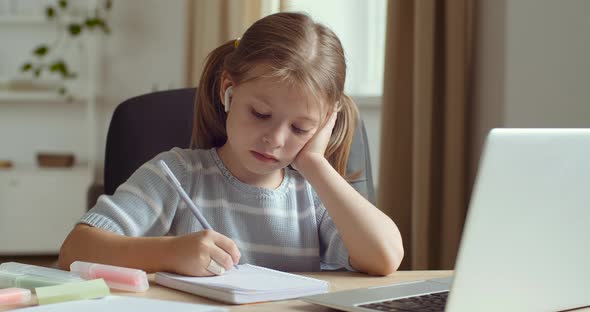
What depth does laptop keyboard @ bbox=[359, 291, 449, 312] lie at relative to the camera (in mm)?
892

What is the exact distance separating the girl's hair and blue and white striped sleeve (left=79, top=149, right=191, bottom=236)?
11 cm

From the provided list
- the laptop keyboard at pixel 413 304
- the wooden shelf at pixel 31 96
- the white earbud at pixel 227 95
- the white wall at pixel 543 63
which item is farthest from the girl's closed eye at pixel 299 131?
the wooden shelf at pixel 31 96

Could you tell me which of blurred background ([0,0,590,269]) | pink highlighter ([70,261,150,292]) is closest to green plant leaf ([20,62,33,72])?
blurred background ([0,0,590,269])

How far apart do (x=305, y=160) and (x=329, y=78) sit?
0.14m

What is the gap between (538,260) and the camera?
839mm

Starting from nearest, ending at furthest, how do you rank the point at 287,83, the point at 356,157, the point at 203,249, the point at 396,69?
the point at 203,249 → the point at 287,83 → the point at 356,157 → the point at 396,69

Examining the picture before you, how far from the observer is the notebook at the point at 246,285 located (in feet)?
3.19

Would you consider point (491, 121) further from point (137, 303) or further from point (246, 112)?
point (137, 303)

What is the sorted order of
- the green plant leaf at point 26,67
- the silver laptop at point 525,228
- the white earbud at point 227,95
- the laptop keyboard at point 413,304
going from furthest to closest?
the green plant leaf at point 26,67, the white earbud at point 227,95, the laptop keyboard at point 413,304, the silver laptop at point 525,228

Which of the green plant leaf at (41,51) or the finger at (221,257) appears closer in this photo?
the finger at (221,257)

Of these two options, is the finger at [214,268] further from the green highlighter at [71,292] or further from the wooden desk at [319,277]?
the green highlighter at [71,292]

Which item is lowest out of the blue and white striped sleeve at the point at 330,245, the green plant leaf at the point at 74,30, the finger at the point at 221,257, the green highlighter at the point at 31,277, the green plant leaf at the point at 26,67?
the green plant leaf at the point at 26,67

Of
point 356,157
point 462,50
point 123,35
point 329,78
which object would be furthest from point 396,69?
point 123,35

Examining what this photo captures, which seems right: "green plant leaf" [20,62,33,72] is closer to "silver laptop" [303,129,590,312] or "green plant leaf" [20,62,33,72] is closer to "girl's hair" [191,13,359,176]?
"girl's hair" [191,13,359,176]
